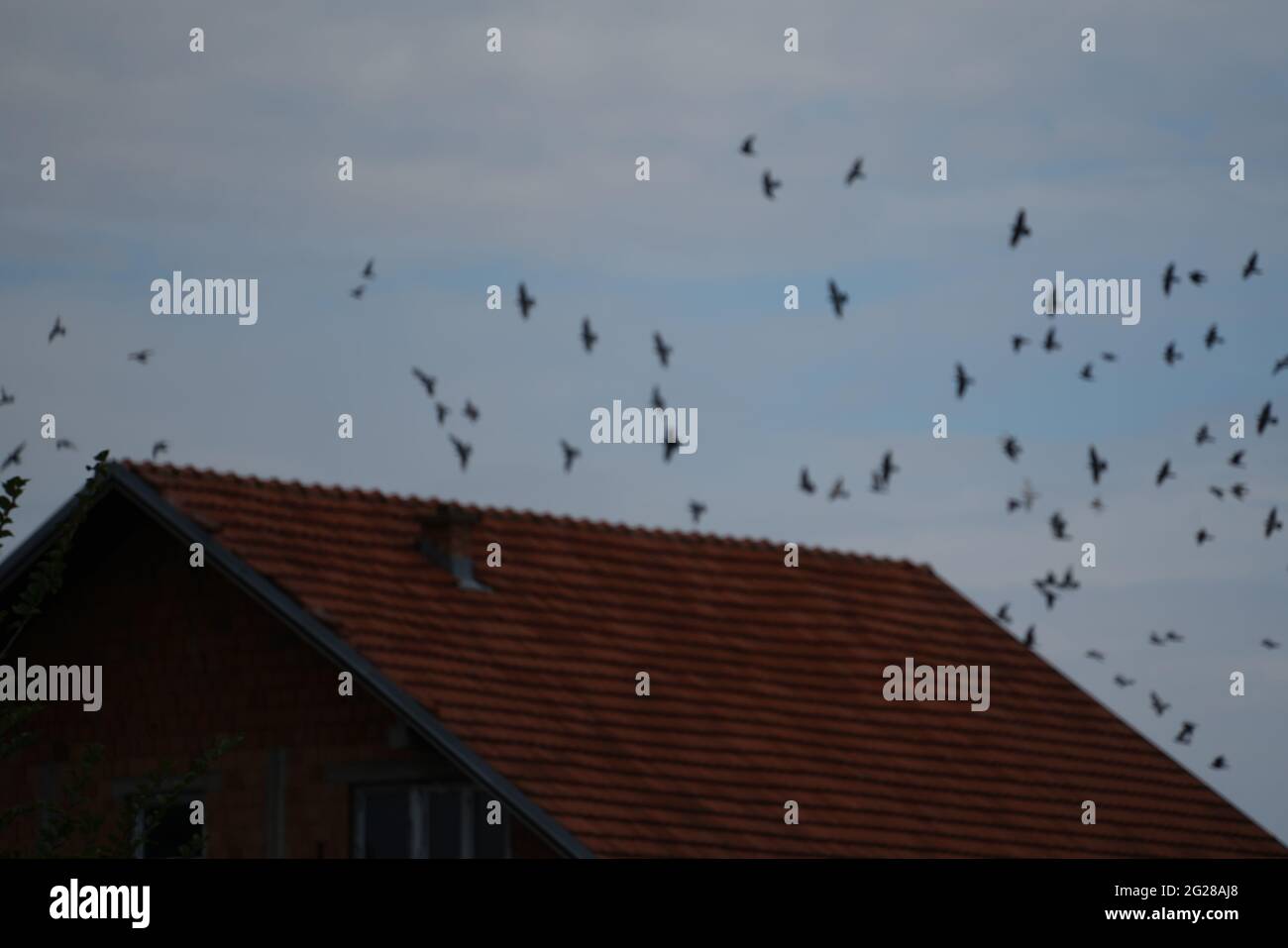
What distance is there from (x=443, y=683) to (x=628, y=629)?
11.5 ft

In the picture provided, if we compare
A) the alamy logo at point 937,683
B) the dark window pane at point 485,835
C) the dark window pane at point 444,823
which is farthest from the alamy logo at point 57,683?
the alamy logo at point 937,683

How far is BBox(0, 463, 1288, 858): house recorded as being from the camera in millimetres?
17375

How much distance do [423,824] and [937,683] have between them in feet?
25.0

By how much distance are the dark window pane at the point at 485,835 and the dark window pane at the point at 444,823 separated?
148 millimetres

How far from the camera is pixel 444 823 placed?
683 inches

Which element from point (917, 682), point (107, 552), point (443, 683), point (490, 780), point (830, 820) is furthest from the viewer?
point (917, 682)

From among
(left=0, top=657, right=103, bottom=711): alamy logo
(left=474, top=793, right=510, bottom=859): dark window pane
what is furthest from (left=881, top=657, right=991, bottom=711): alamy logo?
(left=0, top=657, right=103, bottom=711): alamy logo

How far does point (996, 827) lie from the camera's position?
67.1ft

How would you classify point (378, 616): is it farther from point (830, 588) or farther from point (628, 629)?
point (830, 588)

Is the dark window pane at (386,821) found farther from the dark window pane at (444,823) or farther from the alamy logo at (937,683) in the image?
the alamy logo at (937,683)

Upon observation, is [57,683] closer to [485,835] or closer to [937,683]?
[485,835]

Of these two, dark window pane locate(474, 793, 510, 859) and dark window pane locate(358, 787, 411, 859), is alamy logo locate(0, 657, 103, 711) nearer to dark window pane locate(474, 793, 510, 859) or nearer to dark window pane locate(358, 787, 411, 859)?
dark window pane locate(358, 787, 411, 859)

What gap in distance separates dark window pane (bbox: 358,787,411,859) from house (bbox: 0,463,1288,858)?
27 mm
